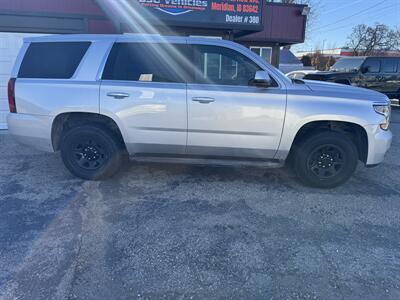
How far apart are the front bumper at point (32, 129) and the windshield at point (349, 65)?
1232 cm

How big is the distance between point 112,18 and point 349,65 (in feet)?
33.0

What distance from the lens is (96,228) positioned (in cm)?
313

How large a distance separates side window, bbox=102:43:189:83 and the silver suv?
0.01 m

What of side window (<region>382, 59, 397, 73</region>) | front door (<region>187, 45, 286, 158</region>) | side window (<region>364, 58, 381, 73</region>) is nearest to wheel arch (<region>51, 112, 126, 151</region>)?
front door (<region>187, 45, 286, 158</region>)

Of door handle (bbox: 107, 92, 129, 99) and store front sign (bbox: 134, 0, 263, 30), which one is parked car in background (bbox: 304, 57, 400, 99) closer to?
store front sign (bbox: 134, 0, 263, 30)

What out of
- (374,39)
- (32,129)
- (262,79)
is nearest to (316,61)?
(374,39)

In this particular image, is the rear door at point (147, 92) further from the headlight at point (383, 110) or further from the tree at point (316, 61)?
the tree at point (316, 61)

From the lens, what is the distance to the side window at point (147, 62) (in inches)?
157

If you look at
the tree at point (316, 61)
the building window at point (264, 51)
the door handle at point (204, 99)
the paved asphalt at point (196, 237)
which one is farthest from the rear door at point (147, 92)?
the tree at point (316, 61)

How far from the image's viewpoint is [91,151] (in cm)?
431

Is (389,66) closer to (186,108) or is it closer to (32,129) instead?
(186,108)

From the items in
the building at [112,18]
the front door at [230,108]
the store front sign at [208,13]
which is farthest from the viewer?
the store front sign at [208,13]

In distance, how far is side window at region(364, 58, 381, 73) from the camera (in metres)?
12.2

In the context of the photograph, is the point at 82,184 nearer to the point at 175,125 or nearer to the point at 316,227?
the point at 175,125
